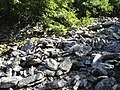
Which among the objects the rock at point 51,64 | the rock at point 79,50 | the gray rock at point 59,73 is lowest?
the gray rock at point 59,73

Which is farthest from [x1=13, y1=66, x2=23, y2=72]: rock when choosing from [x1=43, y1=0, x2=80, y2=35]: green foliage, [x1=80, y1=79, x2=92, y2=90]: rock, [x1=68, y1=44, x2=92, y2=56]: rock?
[x1=43, y1=0, x2=80, y2=35]: green foliage

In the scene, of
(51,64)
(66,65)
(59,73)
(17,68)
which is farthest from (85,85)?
(17,68)

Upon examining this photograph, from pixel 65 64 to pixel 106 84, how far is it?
6.12ft

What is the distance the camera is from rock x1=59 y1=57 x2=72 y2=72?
976 centimetres

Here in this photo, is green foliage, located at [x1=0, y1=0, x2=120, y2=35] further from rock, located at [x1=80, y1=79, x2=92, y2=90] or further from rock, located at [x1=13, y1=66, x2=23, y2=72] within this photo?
rock, located at [x1=80, y1=79, x2=92, y2=90]

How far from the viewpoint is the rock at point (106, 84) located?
860 cm

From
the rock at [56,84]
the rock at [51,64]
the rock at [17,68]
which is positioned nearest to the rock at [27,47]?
the rock at [17,68]

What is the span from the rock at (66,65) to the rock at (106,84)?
1.41 metres

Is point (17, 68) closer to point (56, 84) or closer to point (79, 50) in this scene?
point (56, 84)

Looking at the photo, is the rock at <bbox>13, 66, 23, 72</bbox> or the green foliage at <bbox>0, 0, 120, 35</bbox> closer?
the rock at <bbox>13, 66, 23, 72</bbox>

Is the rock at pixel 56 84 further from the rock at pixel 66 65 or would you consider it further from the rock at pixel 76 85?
the rock at pixel 66 65

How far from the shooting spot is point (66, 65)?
9.92m

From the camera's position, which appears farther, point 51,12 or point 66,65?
point 51,12

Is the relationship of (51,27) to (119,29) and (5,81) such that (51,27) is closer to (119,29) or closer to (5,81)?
(119,29)
